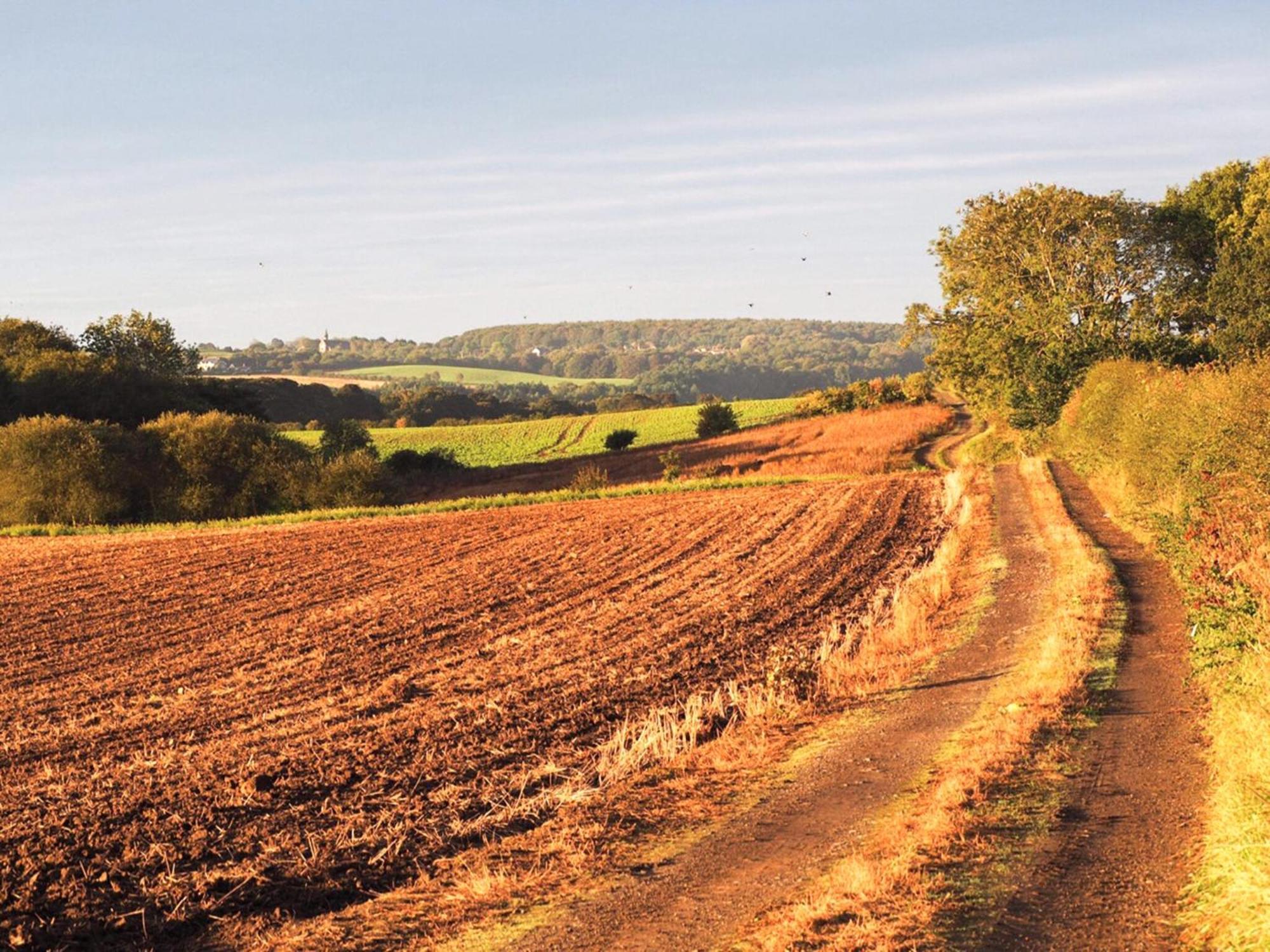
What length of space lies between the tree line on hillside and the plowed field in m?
22.4

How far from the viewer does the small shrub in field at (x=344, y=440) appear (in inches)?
2330

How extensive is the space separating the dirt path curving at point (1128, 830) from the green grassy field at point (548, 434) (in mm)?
74440

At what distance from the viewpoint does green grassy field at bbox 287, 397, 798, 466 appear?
306 feet

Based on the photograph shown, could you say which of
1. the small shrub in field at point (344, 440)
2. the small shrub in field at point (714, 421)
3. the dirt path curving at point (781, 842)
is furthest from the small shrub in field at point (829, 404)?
the dirt path curving at point (781, 842)

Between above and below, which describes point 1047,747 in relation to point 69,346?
below

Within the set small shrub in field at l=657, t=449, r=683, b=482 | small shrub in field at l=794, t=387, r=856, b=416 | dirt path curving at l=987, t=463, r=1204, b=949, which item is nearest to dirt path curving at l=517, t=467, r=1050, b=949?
dirt path curving at l=987, t=463, r=1204, b=949

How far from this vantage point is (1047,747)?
1104 cm

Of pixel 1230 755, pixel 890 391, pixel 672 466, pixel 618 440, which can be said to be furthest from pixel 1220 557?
pixel 890 391

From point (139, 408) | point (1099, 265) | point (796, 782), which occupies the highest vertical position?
point (1099, 265)

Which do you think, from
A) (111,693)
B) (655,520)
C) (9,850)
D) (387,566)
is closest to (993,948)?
(9,850)

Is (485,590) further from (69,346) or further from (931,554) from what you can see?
(69,346)

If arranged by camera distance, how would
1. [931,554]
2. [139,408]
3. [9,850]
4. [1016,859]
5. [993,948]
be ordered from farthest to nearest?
[139,408] < [931,554] < [9,850] < [1016,859] < [993,948]

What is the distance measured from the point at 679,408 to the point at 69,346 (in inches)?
2339

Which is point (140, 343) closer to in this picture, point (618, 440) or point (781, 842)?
point (618, 440)
